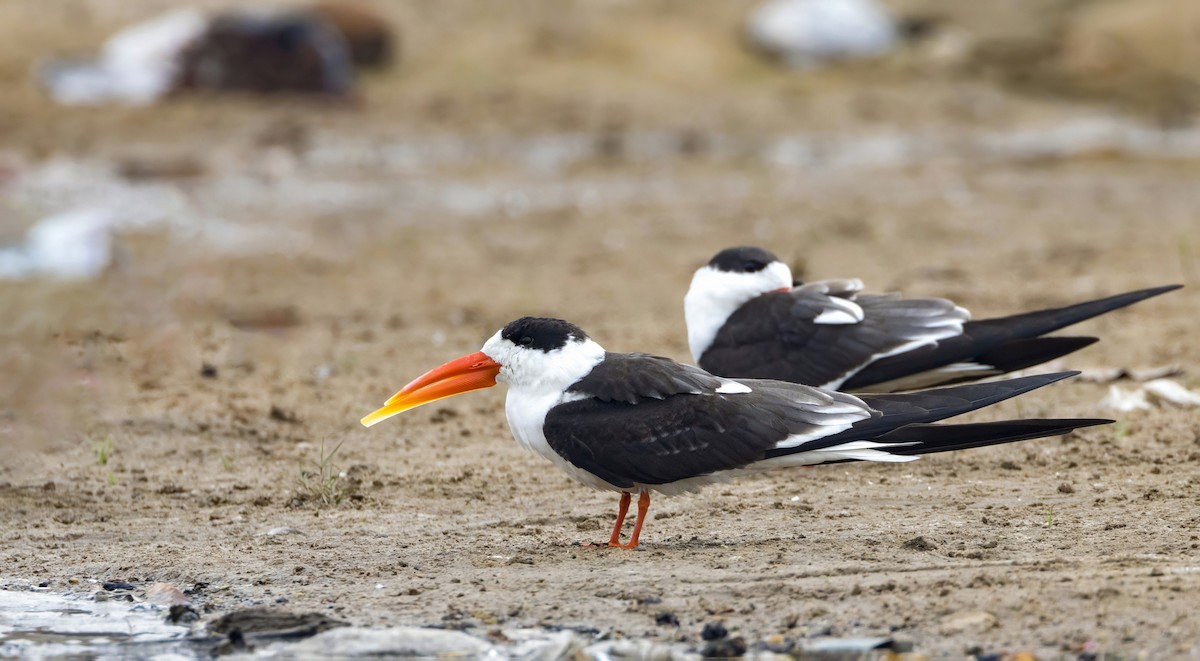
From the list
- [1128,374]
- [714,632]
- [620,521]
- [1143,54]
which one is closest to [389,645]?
[714,632]

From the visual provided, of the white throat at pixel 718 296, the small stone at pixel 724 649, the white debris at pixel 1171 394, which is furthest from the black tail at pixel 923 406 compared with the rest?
the white debris at pixel 1171 394

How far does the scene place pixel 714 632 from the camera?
13.0ft

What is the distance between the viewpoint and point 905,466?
578 centimetres

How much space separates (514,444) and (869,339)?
1524 mm

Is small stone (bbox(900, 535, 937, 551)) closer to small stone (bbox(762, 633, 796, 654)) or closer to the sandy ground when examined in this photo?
the sandy ground

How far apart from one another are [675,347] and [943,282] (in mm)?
2334

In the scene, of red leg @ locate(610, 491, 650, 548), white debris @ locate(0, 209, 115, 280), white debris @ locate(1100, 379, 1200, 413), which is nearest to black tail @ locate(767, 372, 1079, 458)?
red leg @ locate(610, 491, 650, 548)

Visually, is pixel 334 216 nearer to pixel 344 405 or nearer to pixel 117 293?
pixel 117 293

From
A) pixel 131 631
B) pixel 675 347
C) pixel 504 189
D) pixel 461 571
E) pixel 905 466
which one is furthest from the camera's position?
pixel 504 189

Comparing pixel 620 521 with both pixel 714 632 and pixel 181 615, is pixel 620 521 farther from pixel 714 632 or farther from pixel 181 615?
pixel 181 615

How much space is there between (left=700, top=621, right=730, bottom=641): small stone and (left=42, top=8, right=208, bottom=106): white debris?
1315 cm

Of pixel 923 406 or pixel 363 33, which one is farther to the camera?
pixel 363 33

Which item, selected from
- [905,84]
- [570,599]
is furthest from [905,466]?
[905,84]

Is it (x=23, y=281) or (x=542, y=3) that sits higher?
(x=542, y=3)
